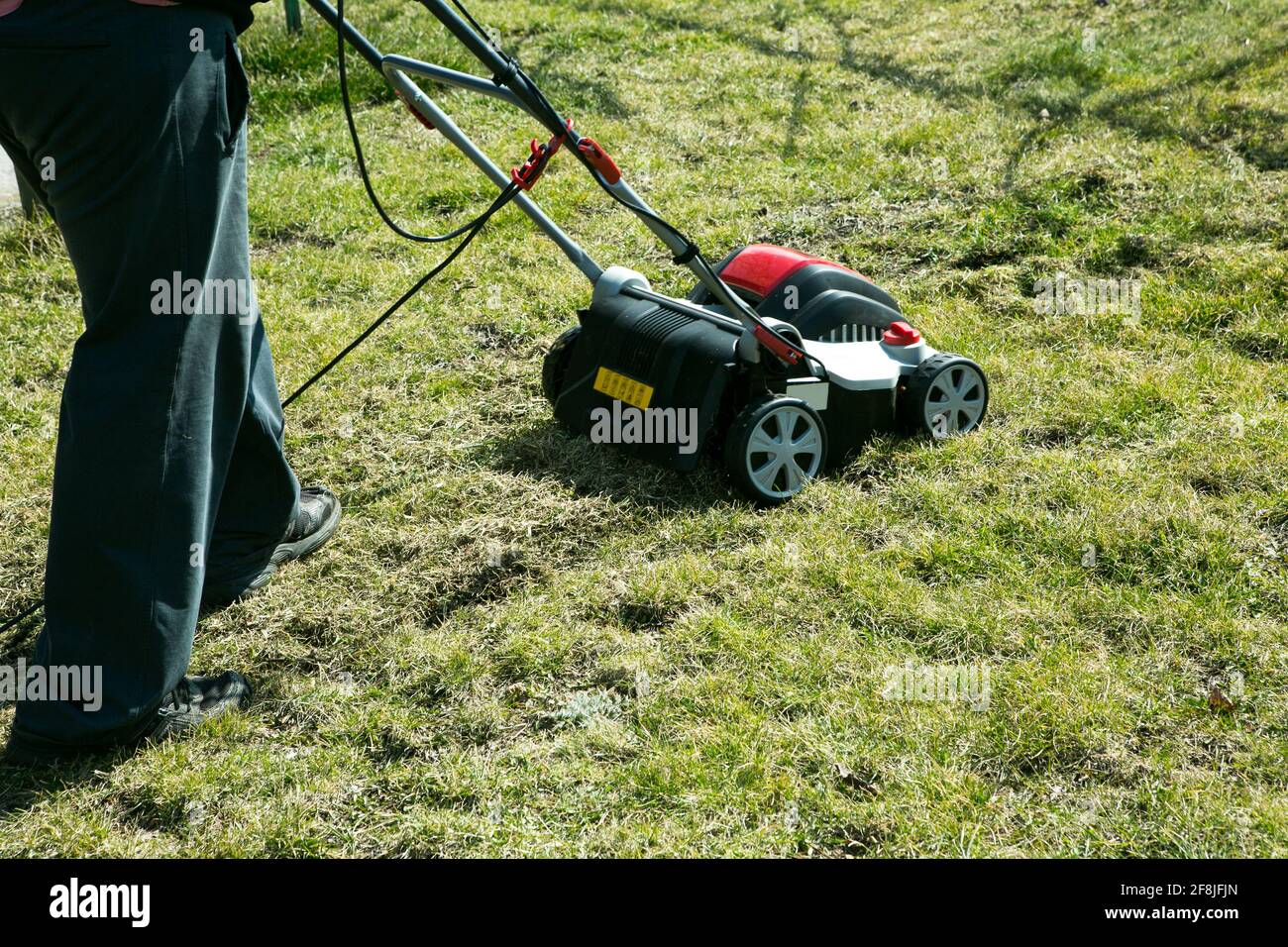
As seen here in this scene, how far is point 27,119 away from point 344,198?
3.54 meters

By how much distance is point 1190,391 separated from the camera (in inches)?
154

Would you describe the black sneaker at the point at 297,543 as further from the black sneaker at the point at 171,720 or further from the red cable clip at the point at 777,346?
the red cable clip at the point at 777,346

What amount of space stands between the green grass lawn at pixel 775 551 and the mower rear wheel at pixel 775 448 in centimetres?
7

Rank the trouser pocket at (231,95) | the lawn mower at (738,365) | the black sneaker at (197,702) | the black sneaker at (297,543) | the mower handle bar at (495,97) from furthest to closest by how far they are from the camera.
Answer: the lawn mower at (738,365) < the black sneaker at (297,543) < the mower handle bar at (495,97) < the black sneaker at (197,702) < the trouser pocket at (231,95)

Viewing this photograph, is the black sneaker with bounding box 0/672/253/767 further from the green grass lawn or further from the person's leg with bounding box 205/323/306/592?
the person's leg with bounding box 205/323/306/592

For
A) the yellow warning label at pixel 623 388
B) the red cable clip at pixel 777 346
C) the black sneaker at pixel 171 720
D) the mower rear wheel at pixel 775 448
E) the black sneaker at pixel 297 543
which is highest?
the red cable clip at pixel 777 346

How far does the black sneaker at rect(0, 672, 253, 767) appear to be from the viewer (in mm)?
2590

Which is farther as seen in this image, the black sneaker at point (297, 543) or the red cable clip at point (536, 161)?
the black sneaker at point (297, 543)

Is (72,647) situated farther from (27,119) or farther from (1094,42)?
(1094,42)

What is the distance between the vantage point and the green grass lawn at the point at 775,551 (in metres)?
2.45

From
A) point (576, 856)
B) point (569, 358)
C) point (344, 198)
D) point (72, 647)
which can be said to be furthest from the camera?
point (344, 198)

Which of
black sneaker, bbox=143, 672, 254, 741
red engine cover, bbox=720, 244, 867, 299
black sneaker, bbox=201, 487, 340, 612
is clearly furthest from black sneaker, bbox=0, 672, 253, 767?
red engine cover, bbox=720, 244, 867, 299

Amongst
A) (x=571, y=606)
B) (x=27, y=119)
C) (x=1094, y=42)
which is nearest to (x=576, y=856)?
(x=571, y=606)

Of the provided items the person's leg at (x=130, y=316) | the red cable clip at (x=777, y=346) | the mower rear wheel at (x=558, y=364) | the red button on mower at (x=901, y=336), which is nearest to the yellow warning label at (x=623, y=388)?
the mower rear wheel at (x=558, y=364)
